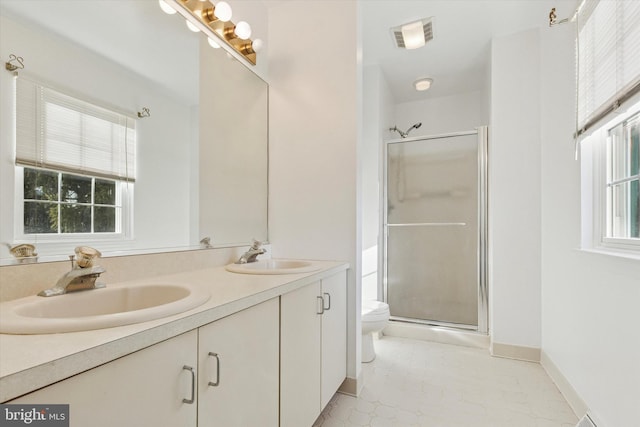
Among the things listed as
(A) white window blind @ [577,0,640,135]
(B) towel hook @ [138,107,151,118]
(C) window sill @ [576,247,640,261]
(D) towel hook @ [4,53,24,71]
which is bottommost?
(C) window sill @ [576,247,640,261]

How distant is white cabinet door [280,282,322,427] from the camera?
1112 millimetres

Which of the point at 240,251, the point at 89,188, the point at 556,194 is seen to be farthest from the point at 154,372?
the point at 556,194

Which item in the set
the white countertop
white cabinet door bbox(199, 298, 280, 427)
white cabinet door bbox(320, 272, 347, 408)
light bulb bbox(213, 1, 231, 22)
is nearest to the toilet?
white cabinet door bbox(320, 272, 347, 408)

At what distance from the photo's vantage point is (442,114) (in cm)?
343

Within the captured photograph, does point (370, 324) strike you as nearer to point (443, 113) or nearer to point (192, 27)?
point (192, 27)

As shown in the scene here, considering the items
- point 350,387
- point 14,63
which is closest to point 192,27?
point 14,63

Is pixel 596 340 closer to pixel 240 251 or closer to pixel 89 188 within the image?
pixel 240 251

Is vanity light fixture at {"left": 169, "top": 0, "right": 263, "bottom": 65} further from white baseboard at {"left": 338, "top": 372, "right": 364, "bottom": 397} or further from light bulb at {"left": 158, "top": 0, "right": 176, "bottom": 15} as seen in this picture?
white baseboard at {"left": 338, "top": 372, "right": 364, "bottom": 397}

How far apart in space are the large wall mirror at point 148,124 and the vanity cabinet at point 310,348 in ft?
2.06

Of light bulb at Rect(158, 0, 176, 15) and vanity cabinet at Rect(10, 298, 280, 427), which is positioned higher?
light bulb at Rect(158, 0, 176, 15)

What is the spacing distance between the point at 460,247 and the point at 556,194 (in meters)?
1.02

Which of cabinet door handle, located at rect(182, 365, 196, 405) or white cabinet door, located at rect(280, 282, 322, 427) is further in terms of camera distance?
white cabinet door, located at rect(280, 282, 322, 427)

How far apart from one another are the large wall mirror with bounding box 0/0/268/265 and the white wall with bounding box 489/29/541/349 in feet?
5.84

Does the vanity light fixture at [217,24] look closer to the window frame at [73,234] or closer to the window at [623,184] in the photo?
the window frame at [73,234]
